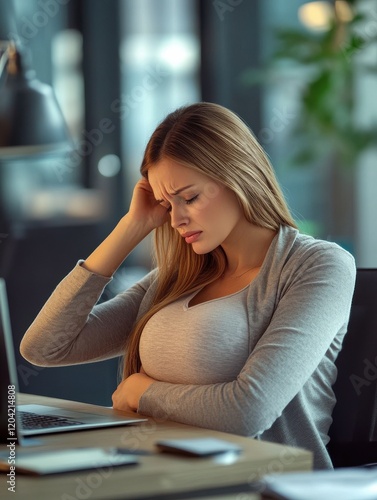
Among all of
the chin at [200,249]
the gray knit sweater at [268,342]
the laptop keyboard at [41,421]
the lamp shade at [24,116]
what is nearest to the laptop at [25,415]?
the laptop keyboard at [41,421]

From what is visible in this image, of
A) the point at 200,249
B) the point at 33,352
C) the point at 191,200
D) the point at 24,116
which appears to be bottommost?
the point at 33,352

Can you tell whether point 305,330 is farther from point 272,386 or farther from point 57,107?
point 57,107

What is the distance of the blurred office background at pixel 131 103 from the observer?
3934 millimetres

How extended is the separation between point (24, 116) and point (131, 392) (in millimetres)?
1057

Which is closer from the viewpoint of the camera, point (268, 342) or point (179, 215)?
point (268, 342)

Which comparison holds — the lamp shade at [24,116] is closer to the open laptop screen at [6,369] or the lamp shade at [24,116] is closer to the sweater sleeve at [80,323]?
the sweater sleeve at [80,323]

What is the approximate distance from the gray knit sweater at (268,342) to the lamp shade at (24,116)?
0.61 metres

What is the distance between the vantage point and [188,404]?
1.71m

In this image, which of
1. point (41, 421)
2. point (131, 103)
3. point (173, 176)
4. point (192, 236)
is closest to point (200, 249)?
point (192, 236)

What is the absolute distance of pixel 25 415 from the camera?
1819 millimetres

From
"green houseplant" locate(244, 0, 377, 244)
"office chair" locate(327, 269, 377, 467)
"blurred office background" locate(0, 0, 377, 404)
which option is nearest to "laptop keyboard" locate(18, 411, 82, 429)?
"office chair" locate(327, 269, 377, 467)

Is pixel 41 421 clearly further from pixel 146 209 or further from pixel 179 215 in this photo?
pixel 146 209

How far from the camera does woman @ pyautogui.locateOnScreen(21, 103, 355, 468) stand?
67.3 inches

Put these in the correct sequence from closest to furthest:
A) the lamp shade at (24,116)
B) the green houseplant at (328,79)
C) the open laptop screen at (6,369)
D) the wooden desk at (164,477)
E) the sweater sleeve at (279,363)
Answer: the wooden desk at (164,477)
the open laptop screen at (6,369)
the sweater sleeve at (279,363)
the lamp shade at (24,116)
the green houseplant at (328,79)
